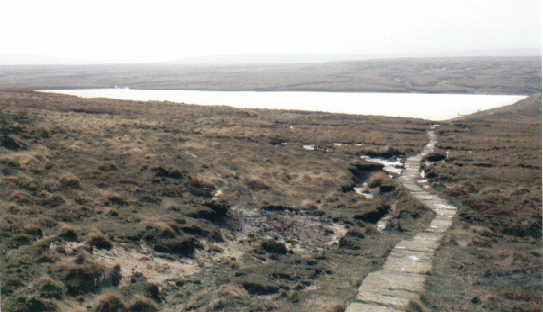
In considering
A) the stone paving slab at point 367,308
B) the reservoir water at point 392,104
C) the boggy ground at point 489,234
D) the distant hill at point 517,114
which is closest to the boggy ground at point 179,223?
the stone paving slab at point 367,308

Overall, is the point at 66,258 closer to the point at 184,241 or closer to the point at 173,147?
the point at 184,241

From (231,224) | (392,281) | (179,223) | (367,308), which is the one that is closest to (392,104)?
(231,224)

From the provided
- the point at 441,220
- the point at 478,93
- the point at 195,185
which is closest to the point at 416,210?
the point at 441,220

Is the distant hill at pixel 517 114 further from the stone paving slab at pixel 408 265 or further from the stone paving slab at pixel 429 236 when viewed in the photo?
the stone paving slab at pixel 408 265

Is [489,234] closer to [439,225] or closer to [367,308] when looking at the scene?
[439,225]

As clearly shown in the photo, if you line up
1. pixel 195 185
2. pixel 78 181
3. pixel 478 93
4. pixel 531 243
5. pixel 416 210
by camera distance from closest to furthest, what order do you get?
pixel 531 243
pixel 78 181
pixel 416 210
pixel 195 185
pixel 478 93
